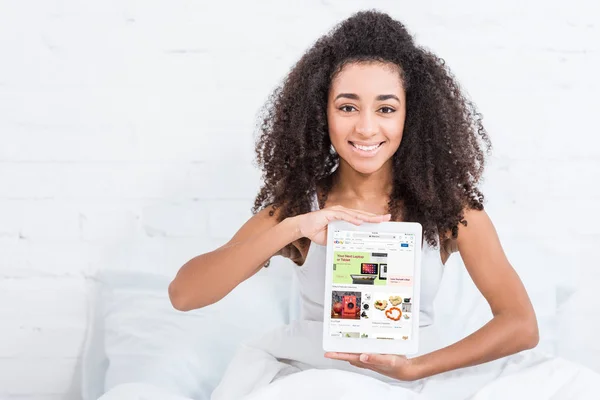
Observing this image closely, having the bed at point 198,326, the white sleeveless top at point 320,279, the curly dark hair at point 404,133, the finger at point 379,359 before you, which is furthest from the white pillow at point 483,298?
the finger at point 379,359

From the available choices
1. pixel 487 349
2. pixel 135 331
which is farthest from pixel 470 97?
pixel 135 331

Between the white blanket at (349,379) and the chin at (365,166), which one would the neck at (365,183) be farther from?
the white blanket at (349,379)

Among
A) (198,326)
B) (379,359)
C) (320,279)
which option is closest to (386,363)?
(379,359)

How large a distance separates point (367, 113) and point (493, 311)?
38cm

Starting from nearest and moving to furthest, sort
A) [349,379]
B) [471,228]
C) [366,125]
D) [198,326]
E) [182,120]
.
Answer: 1. [349,379]
2. [366,125]
3. [471,228]
4. [198,326]
5. [182,120]

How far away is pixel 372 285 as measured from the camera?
1.26 metres

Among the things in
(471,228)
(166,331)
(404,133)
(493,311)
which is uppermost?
(404,133)

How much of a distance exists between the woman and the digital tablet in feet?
0.13

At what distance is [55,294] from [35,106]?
0.42 metres

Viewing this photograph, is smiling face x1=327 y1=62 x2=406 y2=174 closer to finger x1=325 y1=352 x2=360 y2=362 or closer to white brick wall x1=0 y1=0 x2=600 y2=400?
finger x1=325 y1=352 x2=360 y2=362

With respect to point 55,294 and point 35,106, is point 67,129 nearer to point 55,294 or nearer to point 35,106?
point 35,106

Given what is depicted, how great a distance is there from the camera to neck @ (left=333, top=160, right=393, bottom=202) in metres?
1.46

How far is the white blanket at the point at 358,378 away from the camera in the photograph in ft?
3.97

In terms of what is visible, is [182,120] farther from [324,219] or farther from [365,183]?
[324,219]
